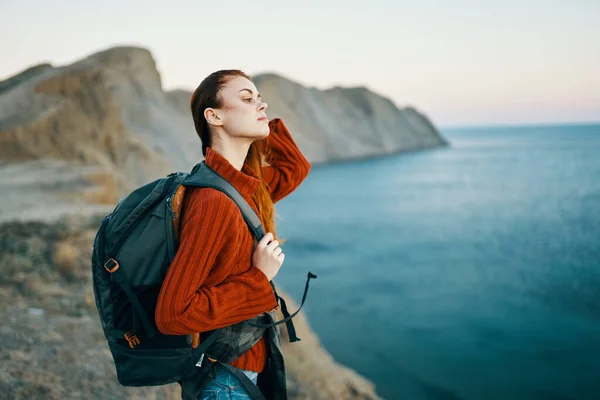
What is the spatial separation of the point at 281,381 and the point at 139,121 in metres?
29.8

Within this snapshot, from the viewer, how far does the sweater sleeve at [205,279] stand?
136 centimetres

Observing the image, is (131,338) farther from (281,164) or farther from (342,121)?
(342,121)

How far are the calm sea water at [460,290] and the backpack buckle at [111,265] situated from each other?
307 inches

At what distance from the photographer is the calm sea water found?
9.49 meters

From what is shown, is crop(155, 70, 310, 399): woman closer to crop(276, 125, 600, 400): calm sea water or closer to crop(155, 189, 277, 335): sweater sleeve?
crop(155, 189, 277, 335): sweater sleeve

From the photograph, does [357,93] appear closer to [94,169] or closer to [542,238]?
[542,238]

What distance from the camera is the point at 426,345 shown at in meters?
10.9

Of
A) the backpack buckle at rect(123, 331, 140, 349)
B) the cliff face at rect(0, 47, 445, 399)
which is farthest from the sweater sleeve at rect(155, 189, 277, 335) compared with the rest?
the cliff face at rect(0, 47, 445, 399)

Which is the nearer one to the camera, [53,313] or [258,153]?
[258,153]

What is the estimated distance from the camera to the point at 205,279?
1451 millimetres

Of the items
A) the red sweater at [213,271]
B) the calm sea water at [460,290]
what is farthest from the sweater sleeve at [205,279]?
the calm sea water at [460,290]

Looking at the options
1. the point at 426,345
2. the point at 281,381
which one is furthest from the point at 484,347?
the point at 281,381

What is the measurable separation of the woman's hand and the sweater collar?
16 cm

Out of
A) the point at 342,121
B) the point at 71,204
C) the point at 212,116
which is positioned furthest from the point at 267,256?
the point at 342,121
